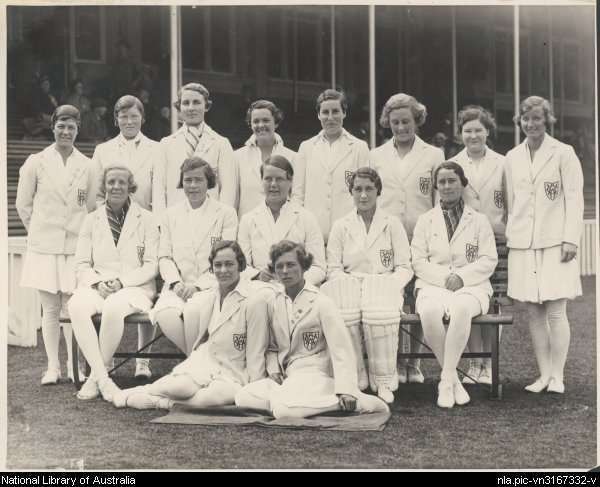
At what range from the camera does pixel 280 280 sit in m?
5.02

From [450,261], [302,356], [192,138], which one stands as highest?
[192,138]

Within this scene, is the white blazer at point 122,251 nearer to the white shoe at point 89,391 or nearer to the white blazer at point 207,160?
the white blazer at point 207,160

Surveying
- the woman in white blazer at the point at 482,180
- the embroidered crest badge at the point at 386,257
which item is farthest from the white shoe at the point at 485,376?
the embroidered crest badge at the point at 386,257

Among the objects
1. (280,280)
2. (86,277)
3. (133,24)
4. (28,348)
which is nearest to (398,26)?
(133,24)

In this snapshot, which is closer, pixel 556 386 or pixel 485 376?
pixel 556 386

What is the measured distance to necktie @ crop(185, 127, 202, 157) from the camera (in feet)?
19.4

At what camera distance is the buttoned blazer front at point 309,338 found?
495 centimetres

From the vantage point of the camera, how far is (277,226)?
546cm

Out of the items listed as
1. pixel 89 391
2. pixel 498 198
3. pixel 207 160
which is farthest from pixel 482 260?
pixel 89 391

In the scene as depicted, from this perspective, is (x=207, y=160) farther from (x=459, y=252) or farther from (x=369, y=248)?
(x=459, y=252)

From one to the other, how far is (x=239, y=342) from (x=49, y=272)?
4.90ft

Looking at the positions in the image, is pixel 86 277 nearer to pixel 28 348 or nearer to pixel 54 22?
pixel 28 348

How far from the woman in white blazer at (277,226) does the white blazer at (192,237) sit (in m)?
0.14

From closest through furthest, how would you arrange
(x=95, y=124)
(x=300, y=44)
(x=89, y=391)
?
(x=89, y=391) < (x=95, y=124) < (x=300, y=44)
